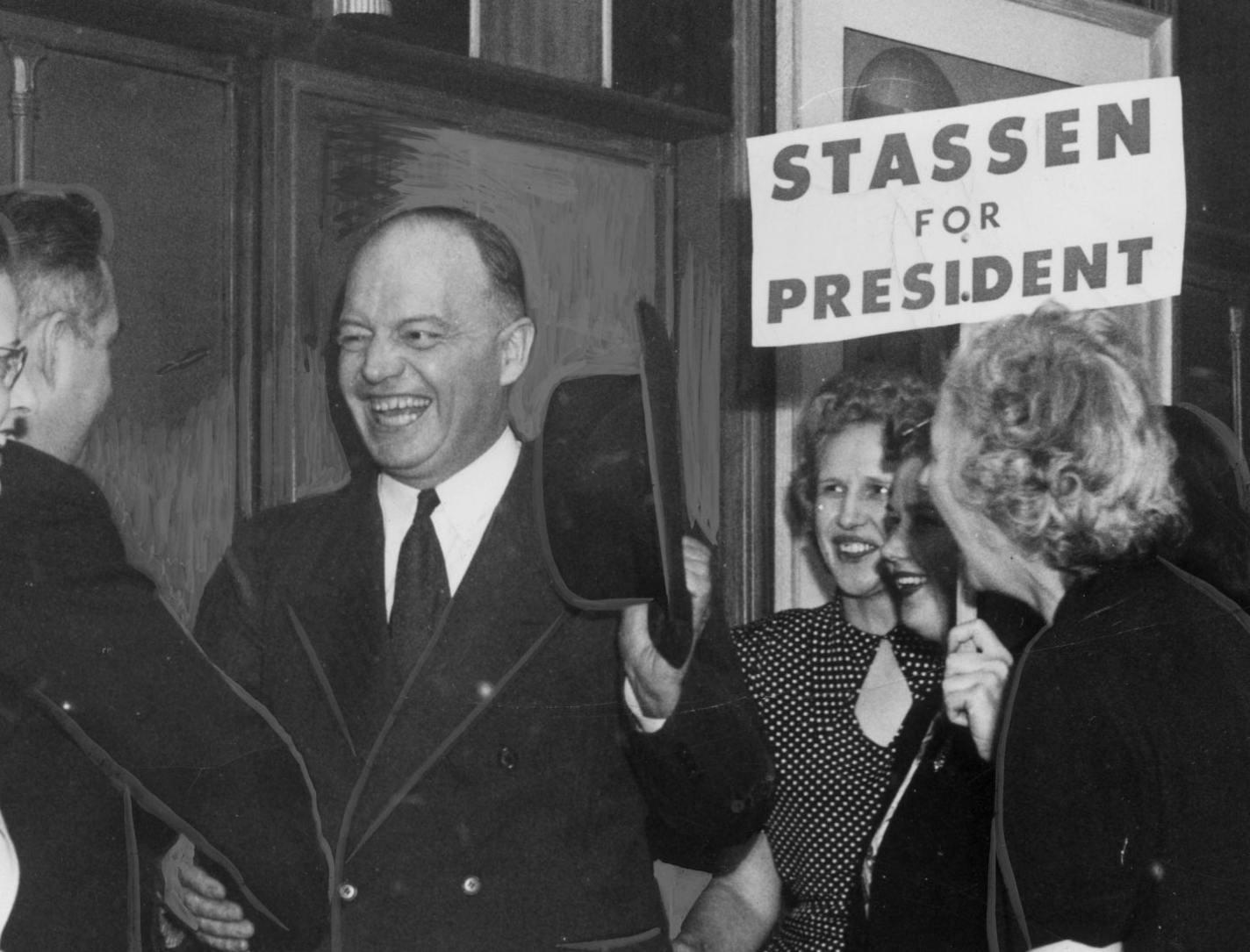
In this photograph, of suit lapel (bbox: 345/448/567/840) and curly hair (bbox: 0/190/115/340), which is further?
suit lapel (bbox: 345/448/567/840)

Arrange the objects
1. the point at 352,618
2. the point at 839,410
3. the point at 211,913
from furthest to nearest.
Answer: the point at 839,410 → the point at 352,618 → the point at 211,913

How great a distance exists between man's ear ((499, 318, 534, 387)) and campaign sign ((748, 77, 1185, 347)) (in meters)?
0.40

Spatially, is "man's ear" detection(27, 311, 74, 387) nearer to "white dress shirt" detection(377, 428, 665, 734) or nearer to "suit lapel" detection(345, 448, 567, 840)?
"white dress shirt" detection(377, 428, 665, 734)

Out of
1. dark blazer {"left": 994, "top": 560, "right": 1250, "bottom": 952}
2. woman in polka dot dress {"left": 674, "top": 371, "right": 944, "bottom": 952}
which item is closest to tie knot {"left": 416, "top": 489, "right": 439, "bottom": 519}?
woman in polka dot dress {"left": 674, "top": 371, "right": 944, "bottom": 952}

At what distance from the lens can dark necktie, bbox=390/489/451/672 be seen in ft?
9.23

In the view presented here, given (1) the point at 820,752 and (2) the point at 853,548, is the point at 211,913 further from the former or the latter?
(2) the point at 853,548

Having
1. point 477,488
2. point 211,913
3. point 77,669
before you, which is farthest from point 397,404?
point 211,913

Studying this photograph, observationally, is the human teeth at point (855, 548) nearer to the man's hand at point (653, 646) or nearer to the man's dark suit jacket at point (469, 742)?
the man's hand at point (653, 646)

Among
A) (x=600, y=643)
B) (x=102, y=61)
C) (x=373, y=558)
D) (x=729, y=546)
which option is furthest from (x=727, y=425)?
(x=102, y=61)

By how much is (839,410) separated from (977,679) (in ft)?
1.63

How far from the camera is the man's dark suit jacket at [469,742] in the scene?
2.74 metres

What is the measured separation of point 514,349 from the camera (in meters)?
2.82

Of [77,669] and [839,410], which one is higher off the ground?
[839,410]

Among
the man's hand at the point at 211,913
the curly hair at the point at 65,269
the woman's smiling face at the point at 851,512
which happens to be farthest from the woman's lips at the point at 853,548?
the curly hair at the point at 65,269
